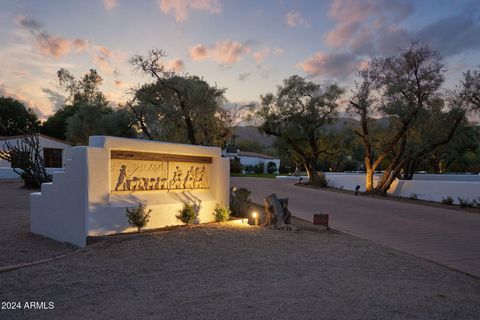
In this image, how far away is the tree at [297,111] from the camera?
1423 inches

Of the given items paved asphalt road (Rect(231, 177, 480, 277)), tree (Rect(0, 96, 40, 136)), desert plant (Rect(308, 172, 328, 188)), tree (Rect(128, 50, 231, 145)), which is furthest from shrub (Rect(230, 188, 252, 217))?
tree (Rect(0, 96, 40, 136))

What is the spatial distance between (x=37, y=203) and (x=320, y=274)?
275 inches

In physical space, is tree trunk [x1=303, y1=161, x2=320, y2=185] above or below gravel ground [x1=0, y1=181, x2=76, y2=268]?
above

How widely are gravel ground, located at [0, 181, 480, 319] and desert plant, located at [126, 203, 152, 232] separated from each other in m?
0.63

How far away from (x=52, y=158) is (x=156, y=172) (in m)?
32.8

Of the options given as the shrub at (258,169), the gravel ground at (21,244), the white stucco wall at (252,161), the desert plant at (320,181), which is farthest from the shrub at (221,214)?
the white stucco wall at (252,161)

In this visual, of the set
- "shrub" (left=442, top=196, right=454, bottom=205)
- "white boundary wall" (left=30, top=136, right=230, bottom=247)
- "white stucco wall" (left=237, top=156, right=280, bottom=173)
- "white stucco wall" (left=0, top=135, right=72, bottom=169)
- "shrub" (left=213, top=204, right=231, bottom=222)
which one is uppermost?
"white stucco wall" (left=0, top=135, right=72, bottom=169)

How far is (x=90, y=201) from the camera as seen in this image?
848 centimetres

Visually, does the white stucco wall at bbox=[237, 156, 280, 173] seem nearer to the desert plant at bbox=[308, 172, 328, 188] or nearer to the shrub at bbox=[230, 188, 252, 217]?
the desert plant at bbox=[308, 172, 328, 188]

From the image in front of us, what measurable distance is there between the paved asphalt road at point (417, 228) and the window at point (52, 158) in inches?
1117

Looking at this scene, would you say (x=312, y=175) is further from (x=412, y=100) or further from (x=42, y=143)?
(x=42, y=143)

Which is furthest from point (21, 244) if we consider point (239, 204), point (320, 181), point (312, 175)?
point (312, 175)

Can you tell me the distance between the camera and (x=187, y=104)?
24.2 m

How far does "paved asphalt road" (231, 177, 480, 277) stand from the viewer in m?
9.00
